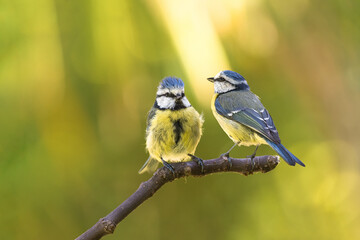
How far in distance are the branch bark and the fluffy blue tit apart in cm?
29

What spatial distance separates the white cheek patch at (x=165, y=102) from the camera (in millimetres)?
1315

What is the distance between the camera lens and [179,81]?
1178 millimetres

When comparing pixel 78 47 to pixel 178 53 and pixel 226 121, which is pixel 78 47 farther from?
pixel 226 121

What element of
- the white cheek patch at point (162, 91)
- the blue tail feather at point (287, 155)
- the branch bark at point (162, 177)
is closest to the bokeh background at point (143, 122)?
the white cheek patch at point (162, 91)

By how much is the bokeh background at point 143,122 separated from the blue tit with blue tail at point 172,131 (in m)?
0.85

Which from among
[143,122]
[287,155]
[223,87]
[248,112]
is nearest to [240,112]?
[248,112]

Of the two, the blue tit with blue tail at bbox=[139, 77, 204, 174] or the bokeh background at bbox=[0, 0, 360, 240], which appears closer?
the blue tit with blue tail at bbox=[139, 77, 204, 174]

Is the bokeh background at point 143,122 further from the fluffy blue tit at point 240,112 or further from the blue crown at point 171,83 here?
the blue crown at point 171,83

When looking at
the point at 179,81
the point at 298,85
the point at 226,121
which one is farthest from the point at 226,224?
the point at 179,81

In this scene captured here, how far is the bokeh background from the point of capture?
2553 mm

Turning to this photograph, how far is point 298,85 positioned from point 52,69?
1.59 meters

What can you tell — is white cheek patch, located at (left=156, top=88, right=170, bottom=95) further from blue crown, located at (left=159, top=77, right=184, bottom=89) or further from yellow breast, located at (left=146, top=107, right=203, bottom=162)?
yellow breast, located at (left=146, top=107, right=203, bottom=162)

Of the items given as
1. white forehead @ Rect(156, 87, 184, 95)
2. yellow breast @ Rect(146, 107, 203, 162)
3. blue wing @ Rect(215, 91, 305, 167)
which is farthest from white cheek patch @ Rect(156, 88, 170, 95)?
blue wing @ Rect(215, 91, 305, 167)

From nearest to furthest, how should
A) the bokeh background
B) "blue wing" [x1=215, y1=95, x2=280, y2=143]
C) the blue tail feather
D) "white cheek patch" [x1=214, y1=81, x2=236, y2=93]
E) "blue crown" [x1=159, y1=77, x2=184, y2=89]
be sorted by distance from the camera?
the blue tail feather
"blue crown" [x1=159, y1=77, x2=184, y2=89]
"blue wing" [x1=215, y1=95, x2=280, y2=143]
"white cheek patch" [x1=214, y1=81, x2=236, y2=93]
the bokeh background
